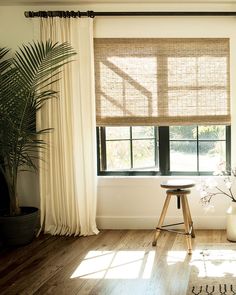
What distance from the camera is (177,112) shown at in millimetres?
4324

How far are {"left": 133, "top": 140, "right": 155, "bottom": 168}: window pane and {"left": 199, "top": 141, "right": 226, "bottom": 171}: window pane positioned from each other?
522 mm

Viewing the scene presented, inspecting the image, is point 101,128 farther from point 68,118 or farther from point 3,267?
point 3,267

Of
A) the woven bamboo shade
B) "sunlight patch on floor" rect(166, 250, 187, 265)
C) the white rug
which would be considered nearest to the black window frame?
the woven bamboo shade

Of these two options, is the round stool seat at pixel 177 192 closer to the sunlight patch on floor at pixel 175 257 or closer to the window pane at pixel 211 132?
the sunlight patch on floor at pixel 175 257

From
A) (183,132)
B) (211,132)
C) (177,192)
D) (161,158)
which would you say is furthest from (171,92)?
(177,192)

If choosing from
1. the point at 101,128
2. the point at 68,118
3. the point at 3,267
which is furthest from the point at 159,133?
the point at 3,267

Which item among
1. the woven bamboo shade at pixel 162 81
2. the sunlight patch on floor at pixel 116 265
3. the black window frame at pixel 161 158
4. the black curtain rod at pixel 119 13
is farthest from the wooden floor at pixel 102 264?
the black curtain rod at pixel 119 13

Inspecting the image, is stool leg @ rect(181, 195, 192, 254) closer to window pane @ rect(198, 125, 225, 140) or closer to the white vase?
the white vase

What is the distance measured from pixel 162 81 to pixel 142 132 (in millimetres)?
590

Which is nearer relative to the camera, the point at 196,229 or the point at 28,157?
the point at 28,157

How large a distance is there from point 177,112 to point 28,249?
2.01 meters

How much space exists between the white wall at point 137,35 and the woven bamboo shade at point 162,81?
0.10 m

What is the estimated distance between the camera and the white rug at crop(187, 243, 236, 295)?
9.48 ft

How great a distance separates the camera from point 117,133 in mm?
4527
